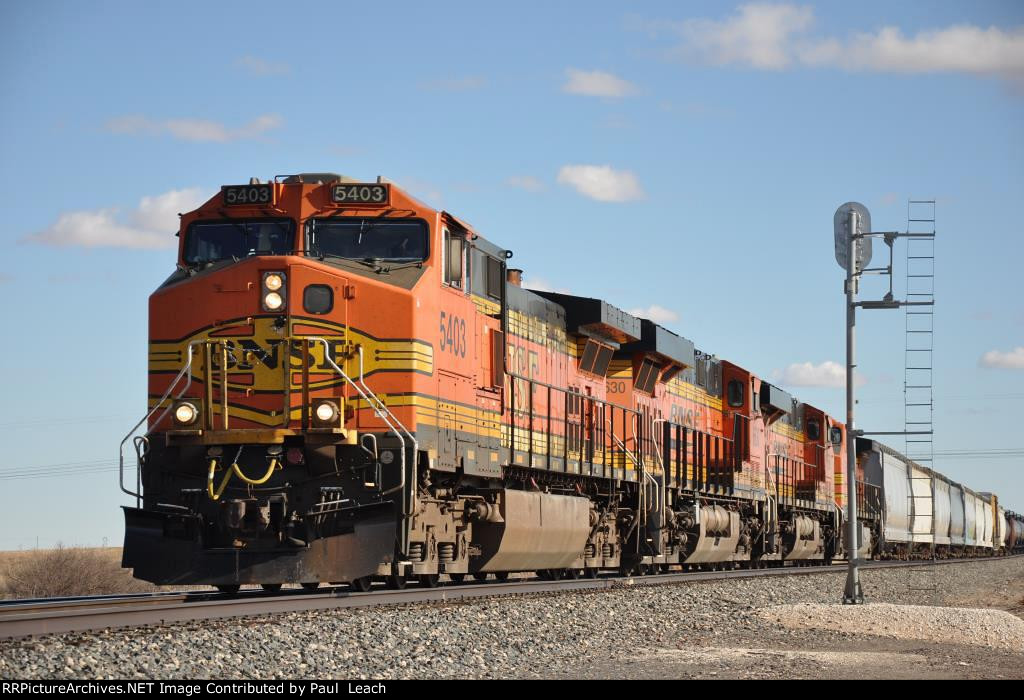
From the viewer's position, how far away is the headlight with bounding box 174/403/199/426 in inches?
505

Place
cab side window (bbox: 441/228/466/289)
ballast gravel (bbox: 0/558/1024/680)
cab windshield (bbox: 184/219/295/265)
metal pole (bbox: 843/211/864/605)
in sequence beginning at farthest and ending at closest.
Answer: metal pole (bbox: 843/211/864/605) → cab side window (bbox: 441/228/466/289) → cab windshield (bbox: 184/219/295/265) → ballast gravel (bbox: 0/558/1024/680)

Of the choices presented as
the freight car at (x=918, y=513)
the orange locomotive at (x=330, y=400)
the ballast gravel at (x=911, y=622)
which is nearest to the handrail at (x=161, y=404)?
the orange locomotive at (x=330, y=400)

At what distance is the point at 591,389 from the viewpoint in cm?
2067

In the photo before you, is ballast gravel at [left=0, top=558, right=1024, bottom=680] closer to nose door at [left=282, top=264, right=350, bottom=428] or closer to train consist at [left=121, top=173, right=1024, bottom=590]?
train consist at [left=121, top=173, right=1024, bottom=590]

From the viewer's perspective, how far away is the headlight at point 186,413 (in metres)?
12.8

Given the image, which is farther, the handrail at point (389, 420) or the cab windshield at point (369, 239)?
the cab windshield at point (369, 239)

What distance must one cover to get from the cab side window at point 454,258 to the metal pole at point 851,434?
467 cm

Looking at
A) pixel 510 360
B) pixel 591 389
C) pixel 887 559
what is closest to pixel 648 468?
pixel 591 389

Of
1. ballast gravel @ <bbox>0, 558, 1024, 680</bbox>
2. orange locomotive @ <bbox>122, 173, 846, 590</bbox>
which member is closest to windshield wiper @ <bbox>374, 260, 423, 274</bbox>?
orange locomotive @ <bbox>122, 173, 846, 590</bbox>

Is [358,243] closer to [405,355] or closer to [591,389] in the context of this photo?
[405,355]

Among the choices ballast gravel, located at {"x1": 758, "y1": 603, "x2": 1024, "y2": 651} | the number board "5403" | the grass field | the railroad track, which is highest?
the number board "5403"

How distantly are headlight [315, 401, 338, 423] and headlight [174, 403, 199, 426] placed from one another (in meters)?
1.23

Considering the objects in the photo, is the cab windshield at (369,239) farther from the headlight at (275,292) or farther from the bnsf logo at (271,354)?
the bnsf logo at (271,354)

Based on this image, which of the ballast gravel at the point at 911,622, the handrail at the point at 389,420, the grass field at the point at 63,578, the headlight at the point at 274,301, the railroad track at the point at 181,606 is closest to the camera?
the railroad track at the point at 181,606
